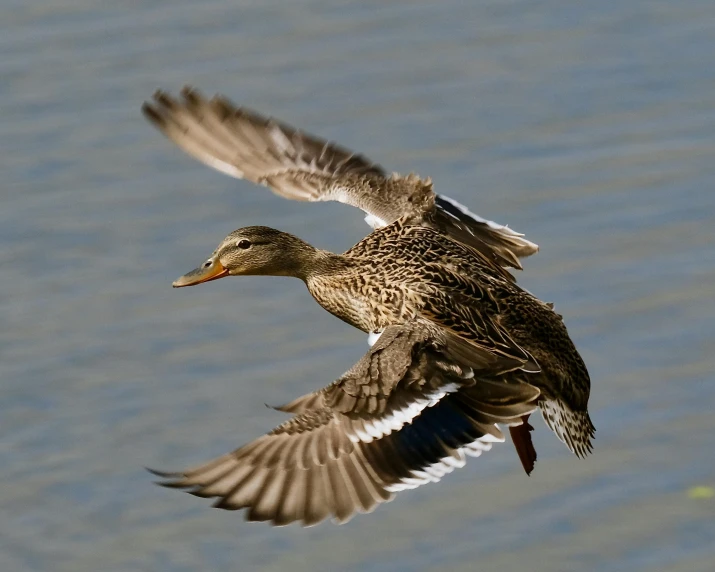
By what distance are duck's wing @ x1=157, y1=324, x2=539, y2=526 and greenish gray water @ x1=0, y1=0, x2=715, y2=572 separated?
3.83ft

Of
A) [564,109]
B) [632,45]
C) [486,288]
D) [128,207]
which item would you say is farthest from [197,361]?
[632,45]

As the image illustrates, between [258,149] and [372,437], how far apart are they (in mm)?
2859

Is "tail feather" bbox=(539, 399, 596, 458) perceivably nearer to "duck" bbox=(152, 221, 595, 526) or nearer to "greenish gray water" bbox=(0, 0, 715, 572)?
"duck" bbox=(152, 221, 595, 526)

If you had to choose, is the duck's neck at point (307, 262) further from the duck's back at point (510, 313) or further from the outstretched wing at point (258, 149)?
the outstretched wing at point (258, 149)

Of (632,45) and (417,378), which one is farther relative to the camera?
(632,45)

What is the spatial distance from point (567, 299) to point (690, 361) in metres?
0.99

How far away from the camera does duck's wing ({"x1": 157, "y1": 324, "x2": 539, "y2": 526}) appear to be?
8094 mm

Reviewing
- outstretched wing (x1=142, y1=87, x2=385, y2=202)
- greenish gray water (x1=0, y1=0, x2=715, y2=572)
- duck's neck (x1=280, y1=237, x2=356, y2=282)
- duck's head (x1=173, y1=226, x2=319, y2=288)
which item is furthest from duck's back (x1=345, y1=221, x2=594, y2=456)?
outstretched wing (x1=142, y1=87, x2=385, y2=202)

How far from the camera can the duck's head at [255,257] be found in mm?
9594

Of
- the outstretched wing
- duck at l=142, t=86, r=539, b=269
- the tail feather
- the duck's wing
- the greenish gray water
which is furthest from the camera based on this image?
the outstretched wing

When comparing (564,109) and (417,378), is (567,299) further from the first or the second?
(417,378)

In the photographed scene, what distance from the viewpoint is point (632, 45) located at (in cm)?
1378

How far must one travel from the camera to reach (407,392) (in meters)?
8.30

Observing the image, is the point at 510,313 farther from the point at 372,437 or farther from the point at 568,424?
the point at 372,437
